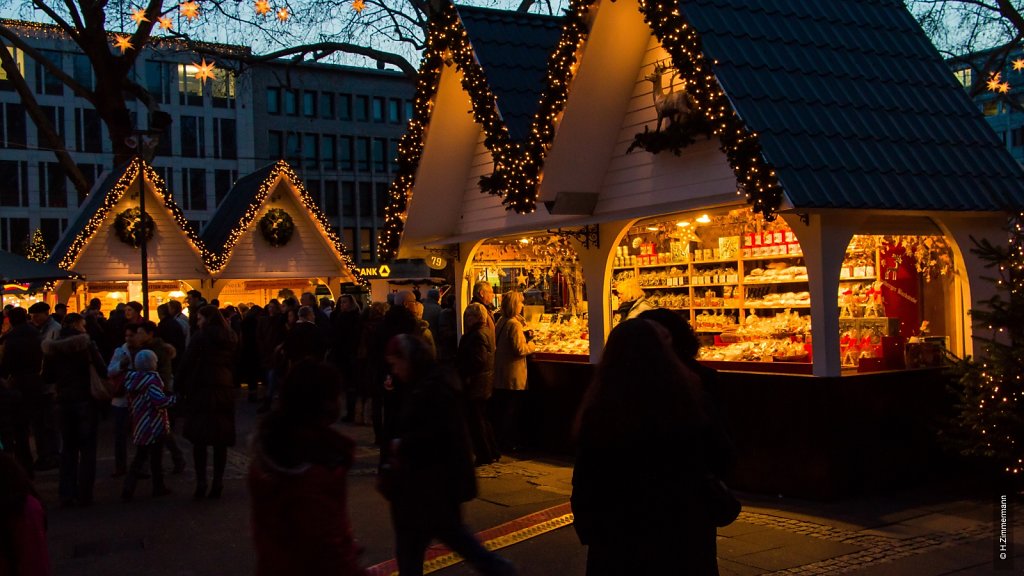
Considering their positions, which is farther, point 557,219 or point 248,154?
point 248,154

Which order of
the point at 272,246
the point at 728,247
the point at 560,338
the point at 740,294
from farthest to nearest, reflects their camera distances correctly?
the point at 272,246 → the point at 560,338 → the point at 728,247 → the point at 740,294

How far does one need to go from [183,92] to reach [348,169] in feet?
38.5

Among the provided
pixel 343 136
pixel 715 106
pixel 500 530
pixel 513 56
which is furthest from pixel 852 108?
pixel 343 136

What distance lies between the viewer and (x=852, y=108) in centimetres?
1044

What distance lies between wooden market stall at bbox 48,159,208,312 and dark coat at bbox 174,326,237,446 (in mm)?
16561

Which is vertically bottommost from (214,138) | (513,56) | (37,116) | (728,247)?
(728,247)

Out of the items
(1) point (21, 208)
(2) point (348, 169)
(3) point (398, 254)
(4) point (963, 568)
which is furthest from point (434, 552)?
(2) point (348, 169)

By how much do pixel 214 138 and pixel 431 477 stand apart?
213 feet

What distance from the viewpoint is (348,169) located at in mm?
72562

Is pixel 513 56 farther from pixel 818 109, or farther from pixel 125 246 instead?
pixel 125 246

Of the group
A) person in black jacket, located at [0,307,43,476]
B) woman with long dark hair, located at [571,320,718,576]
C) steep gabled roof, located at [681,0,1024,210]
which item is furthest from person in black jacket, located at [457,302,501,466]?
woman with long dark hair, located at [571,320,718,576]

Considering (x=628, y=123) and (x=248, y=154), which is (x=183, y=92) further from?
(x=628, y=123)

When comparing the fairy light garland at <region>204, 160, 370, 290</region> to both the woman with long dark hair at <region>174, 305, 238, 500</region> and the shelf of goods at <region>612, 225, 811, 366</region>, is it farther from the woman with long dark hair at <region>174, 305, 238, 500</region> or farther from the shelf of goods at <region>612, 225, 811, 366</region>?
the woman with long dark hair at <region>174, 305, 238, 500</region>

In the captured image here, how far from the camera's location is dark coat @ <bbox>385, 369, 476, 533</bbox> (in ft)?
19.7
